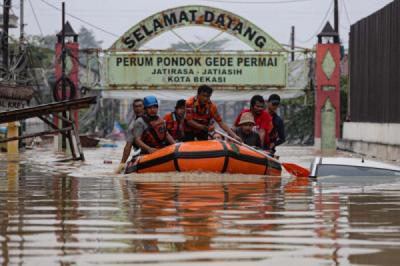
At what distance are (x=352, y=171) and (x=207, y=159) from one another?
223 cm

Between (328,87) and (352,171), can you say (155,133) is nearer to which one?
(352,171)

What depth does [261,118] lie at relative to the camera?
18.5 m

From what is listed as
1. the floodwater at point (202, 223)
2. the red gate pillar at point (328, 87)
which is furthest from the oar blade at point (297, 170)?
the red gate pillar at point (328, 87)

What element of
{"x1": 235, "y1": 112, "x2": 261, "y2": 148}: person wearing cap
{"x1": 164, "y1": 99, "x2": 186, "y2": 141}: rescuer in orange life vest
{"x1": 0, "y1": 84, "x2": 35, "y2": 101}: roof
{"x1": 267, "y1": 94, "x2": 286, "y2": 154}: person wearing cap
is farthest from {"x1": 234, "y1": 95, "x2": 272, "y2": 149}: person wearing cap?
{"x1": 0, "y1": 84, "x2": 35, "y2": 101}: roof

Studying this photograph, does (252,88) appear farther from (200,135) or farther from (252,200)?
(252,200)

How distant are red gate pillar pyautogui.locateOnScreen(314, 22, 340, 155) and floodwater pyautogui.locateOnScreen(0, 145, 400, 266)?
958 inches

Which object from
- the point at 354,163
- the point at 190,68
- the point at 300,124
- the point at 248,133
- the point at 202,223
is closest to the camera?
the point at 202,223

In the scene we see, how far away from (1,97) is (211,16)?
8433 millimetres

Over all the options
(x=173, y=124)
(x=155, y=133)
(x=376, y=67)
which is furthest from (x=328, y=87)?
(x=155, y=133)

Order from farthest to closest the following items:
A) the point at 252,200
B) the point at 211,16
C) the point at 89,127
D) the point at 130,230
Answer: the point at 89,127
the point at 211,16
the point at 252,200
the point at 130,230

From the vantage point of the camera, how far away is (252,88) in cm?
3878

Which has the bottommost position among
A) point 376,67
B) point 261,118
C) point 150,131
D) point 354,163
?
point 354,163

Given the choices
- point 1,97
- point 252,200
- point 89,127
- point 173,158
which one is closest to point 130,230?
point 252,200

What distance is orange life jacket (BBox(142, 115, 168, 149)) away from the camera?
18.3 meters
